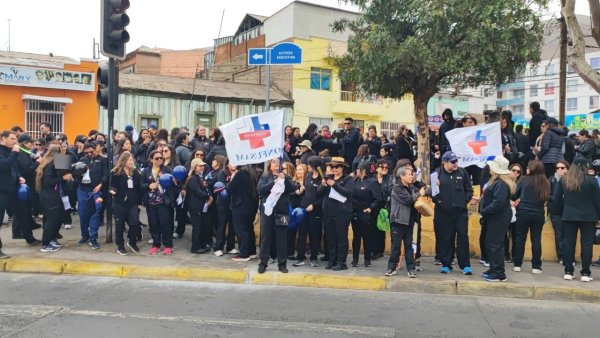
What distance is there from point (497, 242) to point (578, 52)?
178 inches

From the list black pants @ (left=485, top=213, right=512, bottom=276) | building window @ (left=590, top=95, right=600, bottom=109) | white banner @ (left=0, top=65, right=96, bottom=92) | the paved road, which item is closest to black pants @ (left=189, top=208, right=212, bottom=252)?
the paved road

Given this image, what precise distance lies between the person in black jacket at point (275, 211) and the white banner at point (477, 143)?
3.38 meters

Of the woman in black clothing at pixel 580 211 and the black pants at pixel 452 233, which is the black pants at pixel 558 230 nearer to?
the woman in black clothing at pixel 580 211

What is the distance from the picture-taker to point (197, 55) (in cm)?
4744

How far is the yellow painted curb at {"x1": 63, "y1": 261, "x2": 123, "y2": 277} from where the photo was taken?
8117mm

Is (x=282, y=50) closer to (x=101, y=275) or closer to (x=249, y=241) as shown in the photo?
(x=249, y=241)

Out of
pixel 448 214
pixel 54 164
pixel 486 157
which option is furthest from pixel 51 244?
pixel 486 157

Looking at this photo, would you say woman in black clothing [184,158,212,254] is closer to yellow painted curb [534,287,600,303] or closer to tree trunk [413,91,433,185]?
yellow painted curb [534,287,600,303]

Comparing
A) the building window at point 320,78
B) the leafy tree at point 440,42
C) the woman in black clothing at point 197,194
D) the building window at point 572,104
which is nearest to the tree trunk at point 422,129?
the leafy tree at point 440,42

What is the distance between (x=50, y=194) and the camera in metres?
8.98

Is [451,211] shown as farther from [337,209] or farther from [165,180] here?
[165,180]

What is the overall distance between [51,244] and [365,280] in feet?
18.2

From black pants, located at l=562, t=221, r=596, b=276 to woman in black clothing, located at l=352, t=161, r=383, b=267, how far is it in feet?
9.41

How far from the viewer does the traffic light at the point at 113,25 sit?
353 inches
